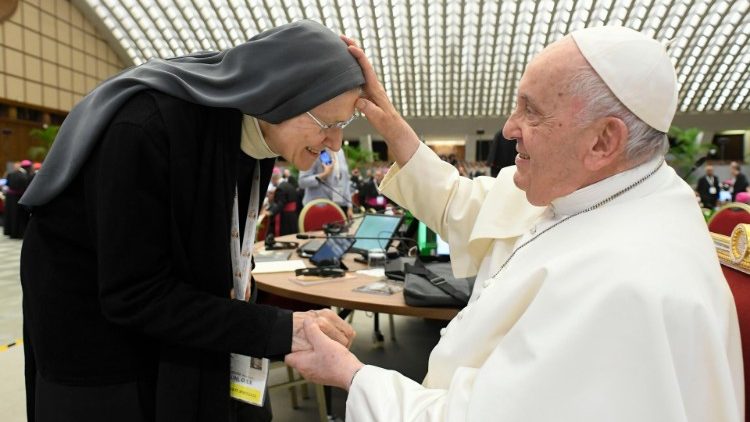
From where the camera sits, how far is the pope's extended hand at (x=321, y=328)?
47.3 inches

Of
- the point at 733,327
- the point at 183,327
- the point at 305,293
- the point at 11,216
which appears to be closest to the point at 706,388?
the point at 733,327

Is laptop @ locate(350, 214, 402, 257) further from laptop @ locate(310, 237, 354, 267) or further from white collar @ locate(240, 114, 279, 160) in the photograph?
white collar @ locate(240, 114, 279, 160)

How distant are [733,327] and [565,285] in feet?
1.02

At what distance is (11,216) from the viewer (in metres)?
11.1

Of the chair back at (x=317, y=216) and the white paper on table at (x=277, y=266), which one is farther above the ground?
the white paper on table at (x=277, y=266)

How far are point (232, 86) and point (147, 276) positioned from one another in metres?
0.44

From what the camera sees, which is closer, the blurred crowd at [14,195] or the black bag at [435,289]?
the black bag at [435,289]

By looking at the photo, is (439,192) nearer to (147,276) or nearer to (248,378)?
(248,378)

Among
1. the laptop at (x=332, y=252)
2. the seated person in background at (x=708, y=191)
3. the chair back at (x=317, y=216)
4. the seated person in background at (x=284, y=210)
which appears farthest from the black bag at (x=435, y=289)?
the seated person in background at (x=708, y=191)

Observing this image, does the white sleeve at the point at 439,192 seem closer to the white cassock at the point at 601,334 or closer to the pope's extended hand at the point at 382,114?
the pope's extended hand at the point at 382,114

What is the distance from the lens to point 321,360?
3.95 ft

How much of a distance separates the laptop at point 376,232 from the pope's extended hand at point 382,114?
1.32 m

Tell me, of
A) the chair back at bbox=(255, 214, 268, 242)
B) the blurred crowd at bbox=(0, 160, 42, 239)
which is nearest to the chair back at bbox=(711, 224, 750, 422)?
the chair back at bbox=(255, 214, 268, 242)

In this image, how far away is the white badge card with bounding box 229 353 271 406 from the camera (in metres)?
1.29
